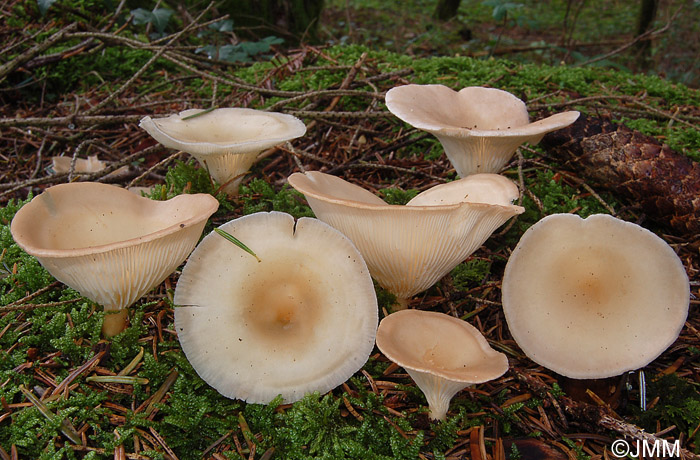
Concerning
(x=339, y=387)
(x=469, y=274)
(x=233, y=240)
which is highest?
(x=233, y=240)

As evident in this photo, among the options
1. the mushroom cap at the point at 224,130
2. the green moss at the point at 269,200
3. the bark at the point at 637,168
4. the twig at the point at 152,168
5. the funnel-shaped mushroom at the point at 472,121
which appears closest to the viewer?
the funnel-shaped mushroom at the point at 472,121

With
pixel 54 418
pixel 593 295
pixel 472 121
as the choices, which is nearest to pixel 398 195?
pixel 472 121

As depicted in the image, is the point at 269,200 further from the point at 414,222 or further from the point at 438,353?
the point at 438,353

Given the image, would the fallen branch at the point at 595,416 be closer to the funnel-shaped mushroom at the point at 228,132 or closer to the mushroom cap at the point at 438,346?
the mushroom cap at the point at 438,346

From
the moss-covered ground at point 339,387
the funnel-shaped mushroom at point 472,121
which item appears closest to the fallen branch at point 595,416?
the moss-covered ground at point 339,387

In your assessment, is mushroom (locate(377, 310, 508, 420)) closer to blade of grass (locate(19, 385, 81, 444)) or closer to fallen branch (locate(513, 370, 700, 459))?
fallen branch (locate(513, 370, 700, 459))
